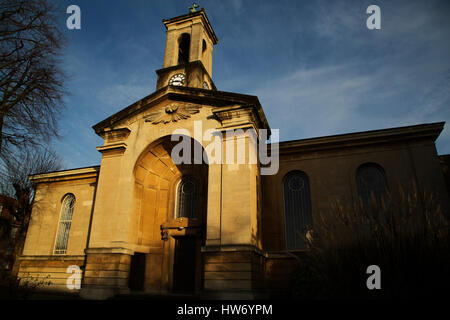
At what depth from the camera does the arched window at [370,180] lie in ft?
46.1

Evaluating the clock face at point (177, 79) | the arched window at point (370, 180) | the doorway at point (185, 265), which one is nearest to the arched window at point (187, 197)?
the doorway at point (185, 265)

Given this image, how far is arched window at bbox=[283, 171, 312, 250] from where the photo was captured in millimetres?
14242

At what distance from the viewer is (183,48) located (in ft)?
69.2

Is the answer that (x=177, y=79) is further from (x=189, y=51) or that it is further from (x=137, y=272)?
(x=137, y=272)

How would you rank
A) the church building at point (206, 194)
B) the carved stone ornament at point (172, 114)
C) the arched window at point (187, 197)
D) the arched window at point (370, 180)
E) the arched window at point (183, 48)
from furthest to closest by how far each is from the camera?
the arched window at point (183, 48)
the arched window at point (187, 197)
the carved stone ornament at point (172, 114)
the arched window at point (370, 180)
the church building at point (206, 194)

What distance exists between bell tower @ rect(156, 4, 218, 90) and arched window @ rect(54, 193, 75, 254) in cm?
884

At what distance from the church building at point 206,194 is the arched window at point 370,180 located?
1.7 inches

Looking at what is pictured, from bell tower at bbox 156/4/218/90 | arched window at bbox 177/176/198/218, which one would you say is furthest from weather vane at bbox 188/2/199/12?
arched window at bbox 177/176/198/218

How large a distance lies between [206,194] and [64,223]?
371 inches

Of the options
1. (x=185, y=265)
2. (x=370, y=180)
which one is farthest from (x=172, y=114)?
(x=370, y=180)

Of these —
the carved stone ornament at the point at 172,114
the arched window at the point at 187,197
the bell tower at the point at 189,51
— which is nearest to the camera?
the carved stone ornament at the point at 172,114

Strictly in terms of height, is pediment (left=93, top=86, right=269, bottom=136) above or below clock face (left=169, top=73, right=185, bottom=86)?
below

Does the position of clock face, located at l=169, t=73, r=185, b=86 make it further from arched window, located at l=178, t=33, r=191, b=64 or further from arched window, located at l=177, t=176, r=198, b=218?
arched window, located at l=177, t=176, r=198, b=218

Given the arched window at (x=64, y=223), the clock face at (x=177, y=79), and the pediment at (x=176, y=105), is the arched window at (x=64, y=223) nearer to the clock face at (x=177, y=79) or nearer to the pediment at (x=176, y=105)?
the pediment at (x=176, y=105)
